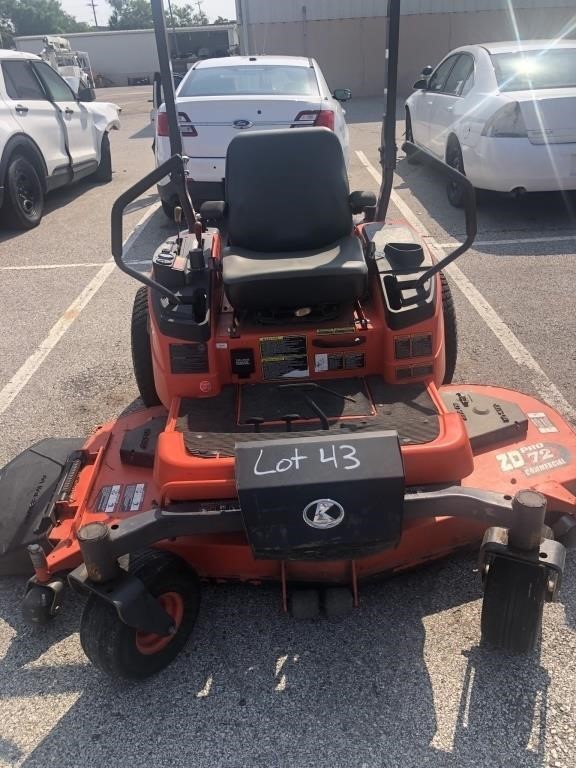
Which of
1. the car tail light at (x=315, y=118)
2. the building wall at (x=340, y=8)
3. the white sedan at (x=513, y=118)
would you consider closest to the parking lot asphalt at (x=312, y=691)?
the white sedan at (x=513, y=118)

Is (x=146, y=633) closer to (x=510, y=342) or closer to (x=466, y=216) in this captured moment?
(x=466, y=216)

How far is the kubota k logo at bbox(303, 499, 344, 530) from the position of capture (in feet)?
6.10

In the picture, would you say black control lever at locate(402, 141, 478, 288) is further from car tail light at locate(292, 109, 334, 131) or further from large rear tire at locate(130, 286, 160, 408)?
car tail light at locate(292, 109, 334, 131)

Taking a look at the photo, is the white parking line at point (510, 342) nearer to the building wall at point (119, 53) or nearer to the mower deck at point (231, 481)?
the mower deck at point (231, 481)

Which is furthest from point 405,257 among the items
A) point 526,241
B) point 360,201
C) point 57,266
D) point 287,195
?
point 57,266

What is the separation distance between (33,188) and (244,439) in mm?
6178

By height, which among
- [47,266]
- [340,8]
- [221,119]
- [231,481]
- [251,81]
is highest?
[340,8]

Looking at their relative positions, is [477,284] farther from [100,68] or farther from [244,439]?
[100,68]

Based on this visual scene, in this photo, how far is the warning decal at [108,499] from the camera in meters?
2.36

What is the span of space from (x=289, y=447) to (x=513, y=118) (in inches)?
200

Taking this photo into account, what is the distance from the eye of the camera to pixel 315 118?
604 centimetres

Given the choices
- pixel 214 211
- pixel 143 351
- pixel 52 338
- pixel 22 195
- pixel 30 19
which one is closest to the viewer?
pixel 143 351

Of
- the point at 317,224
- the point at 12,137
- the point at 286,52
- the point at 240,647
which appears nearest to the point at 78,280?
the point at 12,137

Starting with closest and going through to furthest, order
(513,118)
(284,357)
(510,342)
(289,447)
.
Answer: (289,447) → (284,357) → (510,342) → (513,118)
